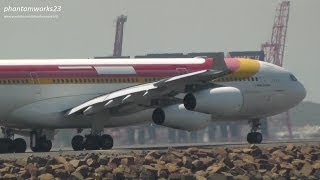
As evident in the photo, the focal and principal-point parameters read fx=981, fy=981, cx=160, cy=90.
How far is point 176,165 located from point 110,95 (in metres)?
14.7

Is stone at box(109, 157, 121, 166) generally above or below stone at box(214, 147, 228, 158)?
below

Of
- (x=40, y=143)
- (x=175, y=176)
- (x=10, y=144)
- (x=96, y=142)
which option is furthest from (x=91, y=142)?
(x=175, y=176)

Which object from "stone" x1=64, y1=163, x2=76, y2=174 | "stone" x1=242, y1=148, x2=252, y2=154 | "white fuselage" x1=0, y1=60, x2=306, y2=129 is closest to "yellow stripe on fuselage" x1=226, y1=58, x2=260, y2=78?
"white fuselage" x1=0, y1=60, x2=306, y2=129

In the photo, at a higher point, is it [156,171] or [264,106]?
[264,106]

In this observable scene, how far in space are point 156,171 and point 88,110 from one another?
51.9ft

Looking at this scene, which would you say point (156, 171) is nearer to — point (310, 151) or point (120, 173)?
point (120, 173)

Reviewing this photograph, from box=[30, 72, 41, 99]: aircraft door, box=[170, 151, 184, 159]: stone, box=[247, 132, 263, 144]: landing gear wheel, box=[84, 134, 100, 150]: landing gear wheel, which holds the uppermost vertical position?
box=[30, 72, 41, 99]: aircraft door

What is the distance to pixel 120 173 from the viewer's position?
35.2 m

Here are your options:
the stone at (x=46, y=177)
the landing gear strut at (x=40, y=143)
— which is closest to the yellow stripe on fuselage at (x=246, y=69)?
the landing gear strut at (x=40, y=143)

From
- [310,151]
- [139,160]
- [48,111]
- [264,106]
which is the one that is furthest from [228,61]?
[139,160]

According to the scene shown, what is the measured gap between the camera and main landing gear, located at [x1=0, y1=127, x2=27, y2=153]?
53219mm

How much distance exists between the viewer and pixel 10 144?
53.6 m

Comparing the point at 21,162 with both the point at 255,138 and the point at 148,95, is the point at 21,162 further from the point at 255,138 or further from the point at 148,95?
the point at 255,138

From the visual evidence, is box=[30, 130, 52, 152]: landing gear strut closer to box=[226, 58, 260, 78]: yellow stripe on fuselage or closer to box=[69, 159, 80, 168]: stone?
box=[226, 58, 260, 78]: yellow stripe on fuselage
